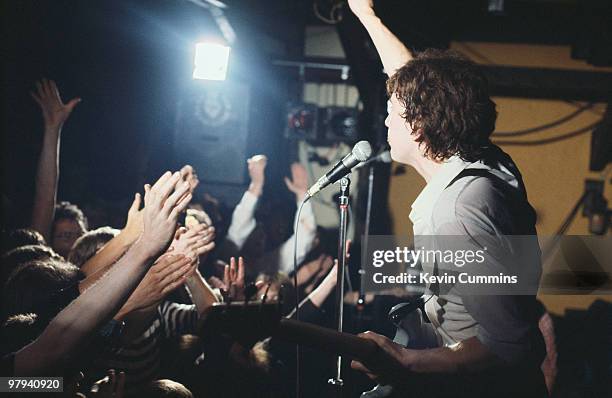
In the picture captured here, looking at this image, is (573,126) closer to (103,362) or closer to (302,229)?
(302,229)

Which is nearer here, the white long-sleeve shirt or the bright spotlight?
the bright spotlight

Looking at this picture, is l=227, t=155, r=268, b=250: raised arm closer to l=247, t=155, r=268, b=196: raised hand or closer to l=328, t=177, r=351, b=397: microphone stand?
l=247, t=155, r=268, b=196: raised hand

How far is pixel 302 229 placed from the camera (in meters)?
4.91

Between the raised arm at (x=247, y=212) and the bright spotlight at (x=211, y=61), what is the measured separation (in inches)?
33.0

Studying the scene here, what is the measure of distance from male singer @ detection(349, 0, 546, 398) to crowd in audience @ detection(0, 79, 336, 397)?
0.74m

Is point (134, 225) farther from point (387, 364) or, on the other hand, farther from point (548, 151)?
point (548, 151)

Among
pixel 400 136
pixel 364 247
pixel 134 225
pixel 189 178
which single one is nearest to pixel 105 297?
pixel 134 225

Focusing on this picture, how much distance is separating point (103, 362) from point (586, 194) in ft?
16.7

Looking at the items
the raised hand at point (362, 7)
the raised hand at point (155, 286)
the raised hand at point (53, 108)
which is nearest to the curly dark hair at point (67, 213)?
the raised hand at point (53, 108)

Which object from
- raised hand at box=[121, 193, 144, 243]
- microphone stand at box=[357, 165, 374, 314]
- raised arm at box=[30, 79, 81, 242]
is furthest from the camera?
microphone stand at box=[357, 165, 374, 314]

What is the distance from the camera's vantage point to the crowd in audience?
6.71 ft

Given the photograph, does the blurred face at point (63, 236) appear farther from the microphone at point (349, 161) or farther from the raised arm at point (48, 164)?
the microphone at point (349, 161)

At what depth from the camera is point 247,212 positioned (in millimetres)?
4848

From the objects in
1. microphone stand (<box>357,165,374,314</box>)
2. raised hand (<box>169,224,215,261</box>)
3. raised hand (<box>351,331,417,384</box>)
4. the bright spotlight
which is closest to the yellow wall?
microphone stand (<box>357,165,374,314</box>)
